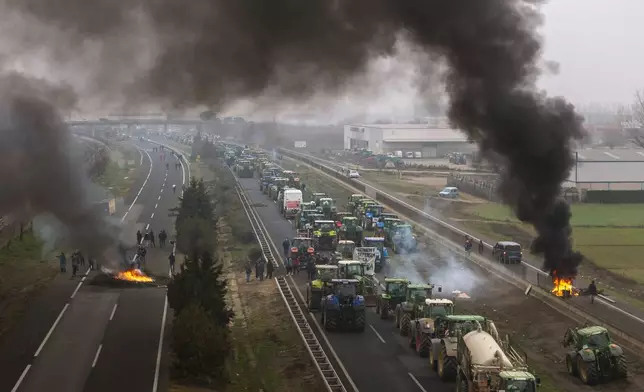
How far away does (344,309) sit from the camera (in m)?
32.0

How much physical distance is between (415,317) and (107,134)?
12180 cm

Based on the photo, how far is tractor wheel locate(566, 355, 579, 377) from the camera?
26.3 meters

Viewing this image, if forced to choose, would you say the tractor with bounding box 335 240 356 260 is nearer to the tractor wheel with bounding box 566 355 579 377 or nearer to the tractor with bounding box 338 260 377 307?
the tractor with bounding box 338 260 377 307

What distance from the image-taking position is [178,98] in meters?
31.3

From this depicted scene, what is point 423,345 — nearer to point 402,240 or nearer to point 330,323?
point 330,323

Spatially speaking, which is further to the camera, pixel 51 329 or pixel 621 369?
pixel 51 329

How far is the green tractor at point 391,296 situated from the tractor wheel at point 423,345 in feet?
19.6

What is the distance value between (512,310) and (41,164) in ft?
80.1

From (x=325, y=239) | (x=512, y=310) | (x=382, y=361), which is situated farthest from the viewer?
(x=325, y=239)

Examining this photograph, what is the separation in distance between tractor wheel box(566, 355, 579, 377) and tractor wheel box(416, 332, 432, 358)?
4.81m

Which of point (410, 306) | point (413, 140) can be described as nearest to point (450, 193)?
point (410, 306)

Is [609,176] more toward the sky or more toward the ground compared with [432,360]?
more toward the sky

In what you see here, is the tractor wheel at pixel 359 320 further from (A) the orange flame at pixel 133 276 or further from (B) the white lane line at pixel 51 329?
(A) the orange flame at pixel 133 276

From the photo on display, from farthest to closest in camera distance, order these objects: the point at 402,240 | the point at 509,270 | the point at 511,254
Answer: the point at 402,240
the point at 511,254
the point at 509,270
